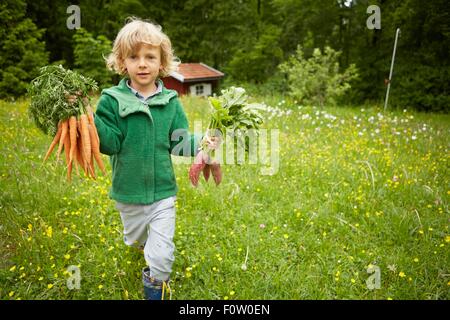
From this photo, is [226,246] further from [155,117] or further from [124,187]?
[155,117]

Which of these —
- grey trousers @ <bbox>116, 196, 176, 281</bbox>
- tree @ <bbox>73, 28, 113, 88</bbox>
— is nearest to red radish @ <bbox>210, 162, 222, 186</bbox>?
grey trousers @ <bbox>116, 196, 176, 281</bbox>

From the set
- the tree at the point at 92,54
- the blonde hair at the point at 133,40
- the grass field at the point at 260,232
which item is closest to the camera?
Answer: the blonde hair at the point at 133,40

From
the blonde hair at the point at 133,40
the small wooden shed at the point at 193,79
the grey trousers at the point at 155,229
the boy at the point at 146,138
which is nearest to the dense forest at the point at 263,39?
the small wooden shed at the point at 193,79

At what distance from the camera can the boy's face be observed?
2195 mm

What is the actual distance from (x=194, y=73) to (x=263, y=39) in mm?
4478

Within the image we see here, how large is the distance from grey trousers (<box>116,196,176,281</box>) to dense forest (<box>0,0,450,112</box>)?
968 cm

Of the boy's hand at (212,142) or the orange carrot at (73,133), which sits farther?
the boy's hand at (212,142)

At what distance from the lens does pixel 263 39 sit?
765 inches

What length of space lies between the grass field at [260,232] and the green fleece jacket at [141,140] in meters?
0.79

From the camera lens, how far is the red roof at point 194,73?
19516mm

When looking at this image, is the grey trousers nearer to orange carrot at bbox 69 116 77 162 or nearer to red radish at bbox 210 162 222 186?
red radish at bbox 210 162 222 186

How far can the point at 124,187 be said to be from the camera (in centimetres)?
231

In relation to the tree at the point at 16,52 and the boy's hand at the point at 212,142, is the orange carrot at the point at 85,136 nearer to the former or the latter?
the boy's hand at the point at 212,142

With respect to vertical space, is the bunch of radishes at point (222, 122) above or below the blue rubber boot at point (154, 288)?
above
